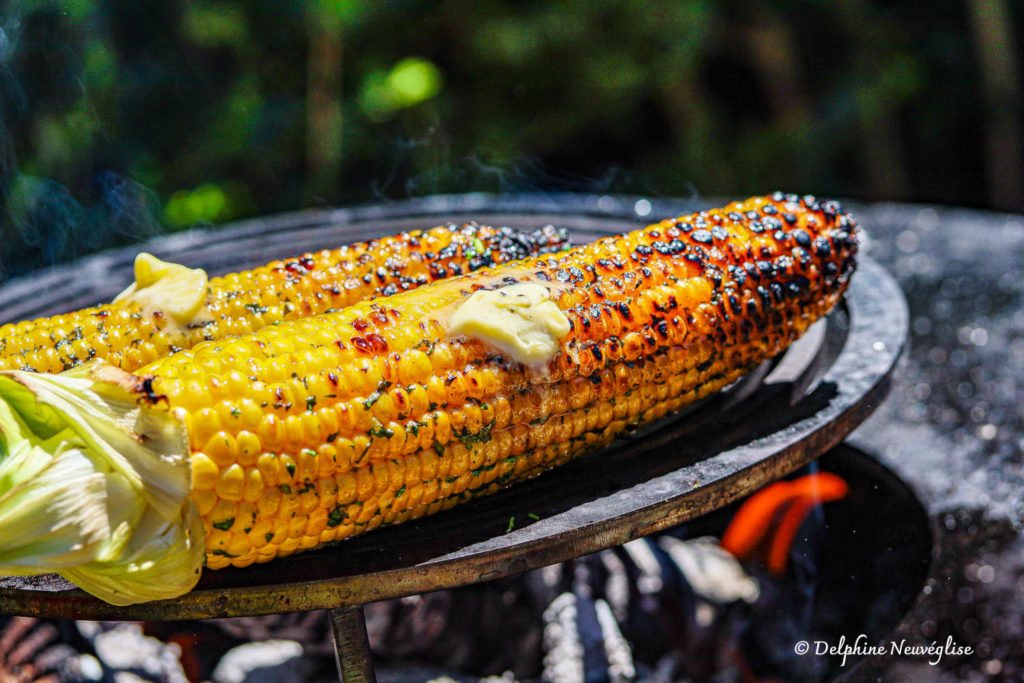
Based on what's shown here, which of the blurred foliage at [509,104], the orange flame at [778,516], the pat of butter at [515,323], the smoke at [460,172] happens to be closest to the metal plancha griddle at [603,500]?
the pat of butter at [515,323]

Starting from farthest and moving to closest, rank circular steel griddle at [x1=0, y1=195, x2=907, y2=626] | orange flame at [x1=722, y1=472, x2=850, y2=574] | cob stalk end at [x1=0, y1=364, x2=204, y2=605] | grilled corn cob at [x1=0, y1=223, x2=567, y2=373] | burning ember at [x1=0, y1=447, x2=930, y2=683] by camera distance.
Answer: orange flame at [x1=722, y1=472, x2=850, y2=574] < burning ember at [x1=0, y1=447, x2=930, y2=683] < grilled corn cob at [x1=0, y1=223, x2=567, y2=373] < circular steel griddle at [x1=0, y1=195, x2=907, y2=626] < cob stalk end at [x1=0, y1=364, x2=204, y2=605]

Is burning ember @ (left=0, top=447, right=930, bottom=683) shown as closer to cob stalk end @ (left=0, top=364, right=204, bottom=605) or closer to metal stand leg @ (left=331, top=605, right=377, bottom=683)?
metal stand leg @ (left=331, top=605, right=377, bottom=683)

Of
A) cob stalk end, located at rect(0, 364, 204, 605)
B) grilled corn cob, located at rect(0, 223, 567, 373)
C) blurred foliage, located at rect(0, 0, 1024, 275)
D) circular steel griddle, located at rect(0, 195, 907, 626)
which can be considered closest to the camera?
cob stalk end, located at rect(0, 364, 204, 605)

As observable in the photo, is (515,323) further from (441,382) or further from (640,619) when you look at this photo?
(640,619)

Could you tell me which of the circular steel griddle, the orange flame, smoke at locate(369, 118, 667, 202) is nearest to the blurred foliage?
smoke at locate(369, 118, 667, 202)

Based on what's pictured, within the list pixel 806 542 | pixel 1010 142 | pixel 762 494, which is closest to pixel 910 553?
pixel 806 542

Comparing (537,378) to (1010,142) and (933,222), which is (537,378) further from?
(1010,142)
